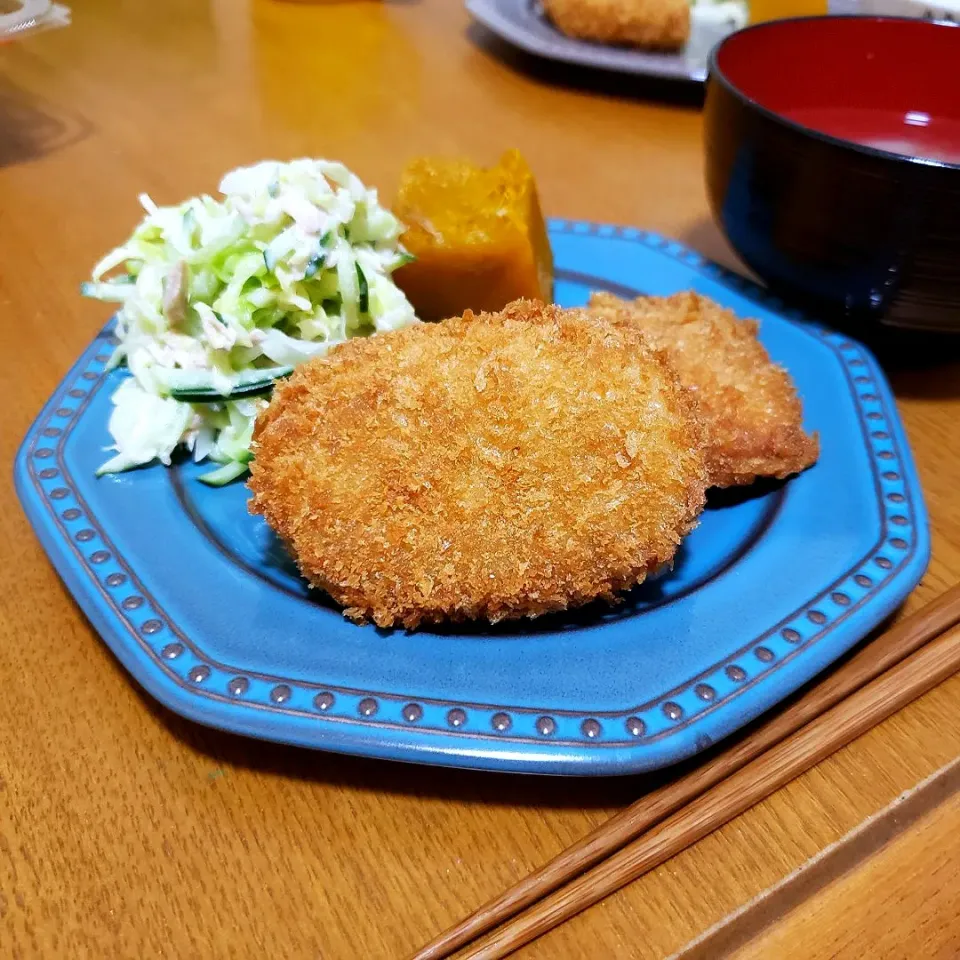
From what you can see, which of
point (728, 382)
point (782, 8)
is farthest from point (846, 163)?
point (782, 8)

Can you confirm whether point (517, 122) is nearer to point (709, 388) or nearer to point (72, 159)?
point (72, 159)

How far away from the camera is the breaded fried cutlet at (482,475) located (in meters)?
0.94

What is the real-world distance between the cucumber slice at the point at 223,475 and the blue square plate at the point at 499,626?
0.01m

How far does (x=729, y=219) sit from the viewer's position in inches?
56.7

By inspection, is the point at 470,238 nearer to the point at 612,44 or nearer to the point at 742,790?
the point at 742,790

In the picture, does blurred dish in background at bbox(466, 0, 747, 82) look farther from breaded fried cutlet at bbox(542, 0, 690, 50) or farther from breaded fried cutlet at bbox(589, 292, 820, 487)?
breaded fried cutlet at bbox(589, 292, 820, 487)

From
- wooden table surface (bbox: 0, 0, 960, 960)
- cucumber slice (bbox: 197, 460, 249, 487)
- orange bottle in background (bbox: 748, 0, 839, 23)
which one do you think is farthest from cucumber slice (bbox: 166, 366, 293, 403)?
orange bottle in background (bbox: 748, 0, 839, 23)

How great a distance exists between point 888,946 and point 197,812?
66 cm

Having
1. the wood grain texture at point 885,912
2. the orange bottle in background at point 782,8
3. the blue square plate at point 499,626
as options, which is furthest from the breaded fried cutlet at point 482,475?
the orange bottle in background at point 782,8

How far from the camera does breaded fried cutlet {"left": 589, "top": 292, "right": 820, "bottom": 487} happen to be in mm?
1104

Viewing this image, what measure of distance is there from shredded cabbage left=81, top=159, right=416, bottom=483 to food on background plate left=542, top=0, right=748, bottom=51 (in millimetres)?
1415

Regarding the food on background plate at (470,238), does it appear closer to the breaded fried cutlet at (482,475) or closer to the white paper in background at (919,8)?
the breaded fried cutlet at (482,475)

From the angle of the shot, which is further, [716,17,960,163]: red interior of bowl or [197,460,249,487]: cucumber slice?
[716,17,960,163]: red interior of bowl

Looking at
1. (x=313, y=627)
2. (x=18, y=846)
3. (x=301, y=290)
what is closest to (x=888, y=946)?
(x=313, y=627)
